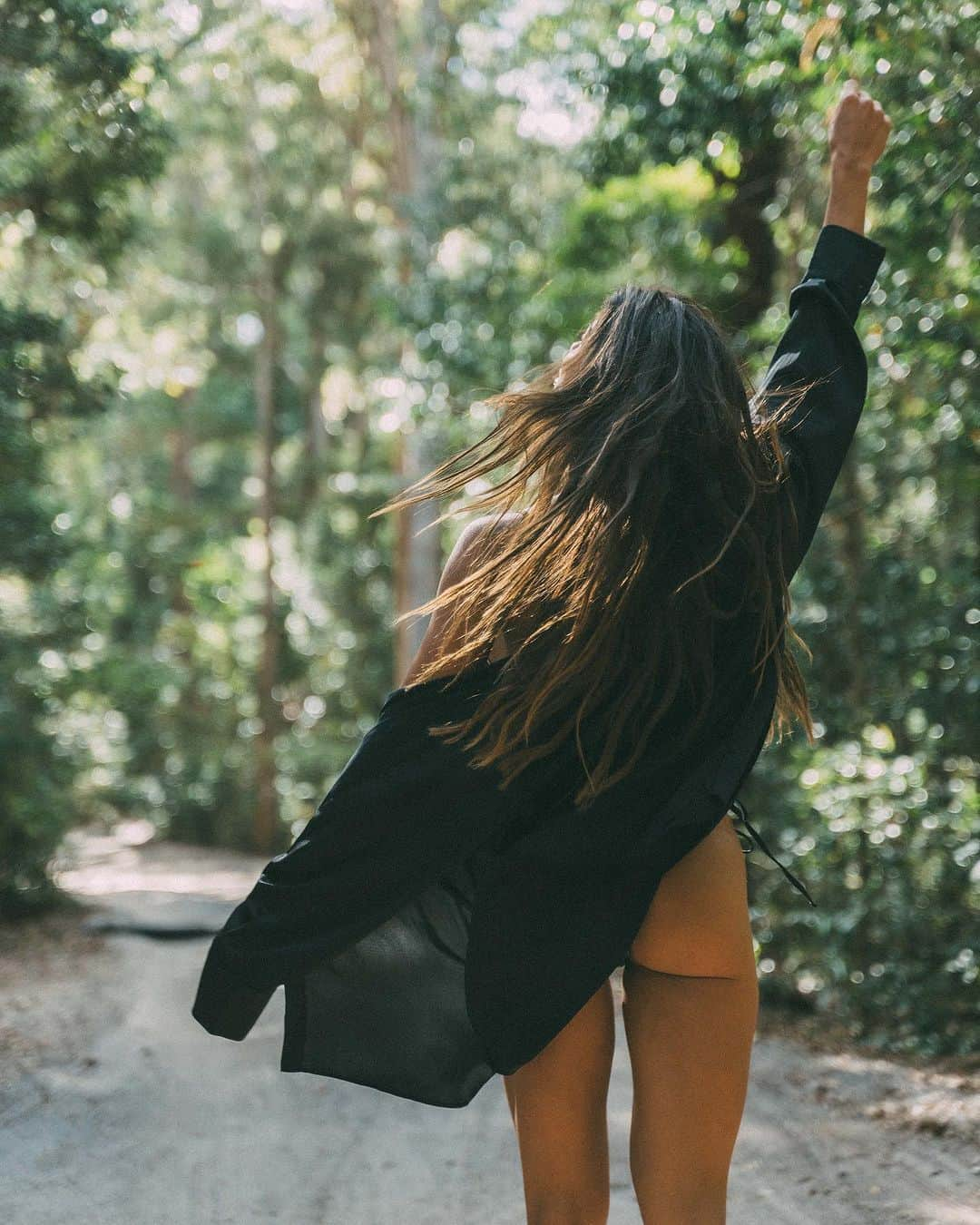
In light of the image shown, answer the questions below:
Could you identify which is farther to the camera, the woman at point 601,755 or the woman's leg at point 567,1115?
the woman's leg at point 567,1115

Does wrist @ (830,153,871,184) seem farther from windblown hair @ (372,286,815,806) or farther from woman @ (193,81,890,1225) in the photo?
windblown hair @ (372,286,815,806)

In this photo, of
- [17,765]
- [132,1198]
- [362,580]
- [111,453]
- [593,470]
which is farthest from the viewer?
[111,453]

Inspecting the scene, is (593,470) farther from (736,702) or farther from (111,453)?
(111,453)

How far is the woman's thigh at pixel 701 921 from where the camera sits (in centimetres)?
192

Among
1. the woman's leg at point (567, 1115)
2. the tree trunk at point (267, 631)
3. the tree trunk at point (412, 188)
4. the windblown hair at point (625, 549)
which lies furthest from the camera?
the tree trunk at point (267, 631)

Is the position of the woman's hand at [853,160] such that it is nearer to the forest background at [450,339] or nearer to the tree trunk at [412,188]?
the forest background at [450,339]

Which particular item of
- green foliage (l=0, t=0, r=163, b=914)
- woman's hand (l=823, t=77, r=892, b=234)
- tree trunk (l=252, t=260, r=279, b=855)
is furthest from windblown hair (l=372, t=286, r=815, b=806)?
tree trunk (l=252, t=260, r=279, b=855)

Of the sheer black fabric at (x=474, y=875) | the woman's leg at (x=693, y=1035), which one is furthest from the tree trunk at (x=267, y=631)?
the woman's leg at (x=693, y=1035)

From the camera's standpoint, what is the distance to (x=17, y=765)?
33.6ft

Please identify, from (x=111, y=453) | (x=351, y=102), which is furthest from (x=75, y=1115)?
(x=111, y=453)

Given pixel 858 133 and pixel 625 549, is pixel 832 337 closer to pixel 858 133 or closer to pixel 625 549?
pixel 858 133

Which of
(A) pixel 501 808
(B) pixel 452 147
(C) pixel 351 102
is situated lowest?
(A) pixel 501 808

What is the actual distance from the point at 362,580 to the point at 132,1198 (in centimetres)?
1576

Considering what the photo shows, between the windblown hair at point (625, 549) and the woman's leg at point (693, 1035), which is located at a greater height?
the windblown hair at point (625, 549)
